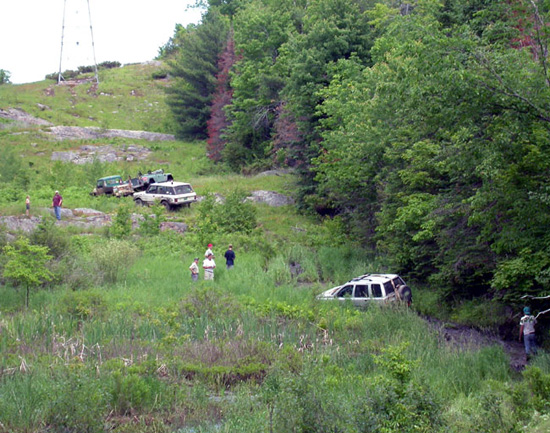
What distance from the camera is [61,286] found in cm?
1973

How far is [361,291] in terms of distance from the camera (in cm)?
1839

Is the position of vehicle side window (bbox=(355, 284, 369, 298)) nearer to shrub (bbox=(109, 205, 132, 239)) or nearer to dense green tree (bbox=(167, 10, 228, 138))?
shrub (bbox=(109, 205, 132, 239))

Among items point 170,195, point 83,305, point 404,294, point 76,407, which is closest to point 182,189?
point 170,195

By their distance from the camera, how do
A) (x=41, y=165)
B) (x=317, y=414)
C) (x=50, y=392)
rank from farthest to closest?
(x=41, y=165), (x=50, y=392), (x=317, y=414)

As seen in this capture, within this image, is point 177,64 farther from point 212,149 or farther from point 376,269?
point 376,269

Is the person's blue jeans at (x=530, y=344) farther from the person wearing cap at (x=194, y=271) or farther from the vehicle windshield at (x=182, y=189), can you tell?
the vehicle windshield at (x=182, y=189)

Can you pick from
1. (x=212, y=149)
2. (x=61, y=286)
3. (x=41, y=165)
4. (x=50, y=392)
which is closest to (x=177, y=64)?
(x=212, y=149)

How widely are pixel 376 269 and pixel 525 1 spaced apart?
12598mm

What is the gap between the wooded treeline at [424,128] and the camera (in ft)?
44.0

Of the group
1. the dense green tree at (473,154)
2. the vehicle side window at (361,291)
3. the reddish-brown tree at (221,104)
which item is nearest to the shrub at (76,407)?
the dense green tree at (473,154)

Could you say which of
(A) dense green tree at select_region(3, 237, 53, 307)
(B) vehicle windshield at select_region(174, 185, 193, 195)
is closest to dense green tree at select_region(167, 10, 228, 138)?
(B) vehicle windshield at select_region(174, 185, 193, 195)

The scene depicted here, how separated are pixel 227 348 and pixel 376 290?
715cm

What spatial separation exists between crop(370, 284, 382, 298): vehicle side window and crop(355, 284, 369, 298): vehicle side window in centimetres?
19

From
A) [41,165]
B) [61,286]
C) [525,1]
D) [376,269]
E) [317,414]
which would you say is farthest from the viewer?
[41,165]
